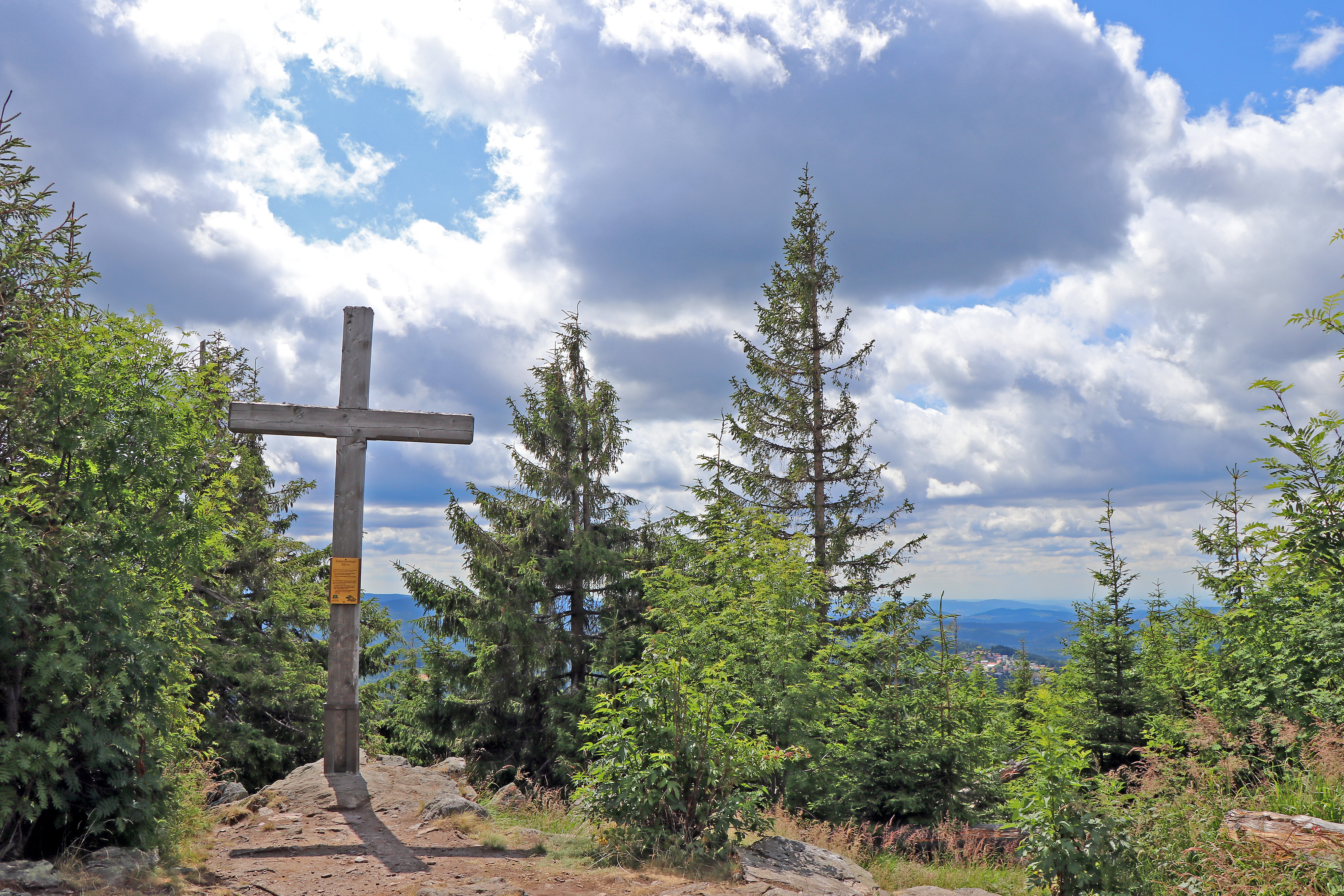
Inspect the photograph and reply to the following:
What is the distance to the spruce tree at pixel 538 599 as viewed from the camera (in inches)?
628

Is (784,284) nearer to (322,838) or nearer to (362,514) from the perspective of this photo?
(362,514)

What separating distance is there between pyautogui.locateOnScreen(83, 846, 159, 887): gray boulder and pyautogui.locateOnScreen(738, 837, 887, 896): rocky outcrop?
177 inches

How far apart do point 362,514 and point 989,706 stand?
9.04 meters

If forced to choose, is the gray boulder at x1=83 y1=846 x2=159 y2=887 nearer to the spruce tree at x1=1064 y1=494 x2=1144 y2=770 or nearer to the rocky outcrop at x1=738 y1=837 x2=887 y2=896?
the rocky outcrop at x1=738 y1=837 x2=887 y2=896

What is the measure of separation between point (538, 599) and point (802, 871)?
32.8 feet

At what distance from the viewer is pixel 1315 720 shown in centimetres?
886

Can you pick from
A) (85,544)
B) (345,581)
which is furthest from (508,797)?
(85,544)

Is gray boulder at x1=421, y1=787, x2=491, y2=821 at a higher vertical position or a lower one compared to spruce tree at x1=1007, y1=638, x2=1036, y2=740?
higher

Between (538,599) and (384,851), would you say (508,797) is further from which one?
(538,599)

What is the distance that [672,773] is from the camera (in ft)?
21.8

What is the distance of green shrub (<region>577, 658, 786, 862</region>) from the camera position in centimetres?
656

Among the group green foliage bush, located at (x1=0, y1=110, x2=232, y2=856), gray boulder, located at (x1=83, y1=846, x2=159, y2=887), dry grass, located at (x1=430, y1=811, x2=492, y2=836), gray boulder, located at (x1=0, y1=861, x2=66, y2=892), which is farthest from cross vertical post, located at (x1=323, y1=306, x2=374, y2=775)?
gray boulder, located at (x1=0, y1=861, x2=66, y2=892)

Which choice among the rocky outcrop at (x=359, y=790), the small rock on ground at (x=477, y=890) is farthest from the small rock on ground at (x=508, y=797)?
the small rock on ground at (x=477, y=890)

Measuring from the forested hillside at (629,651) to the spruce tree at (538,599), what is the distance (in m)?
0.07
